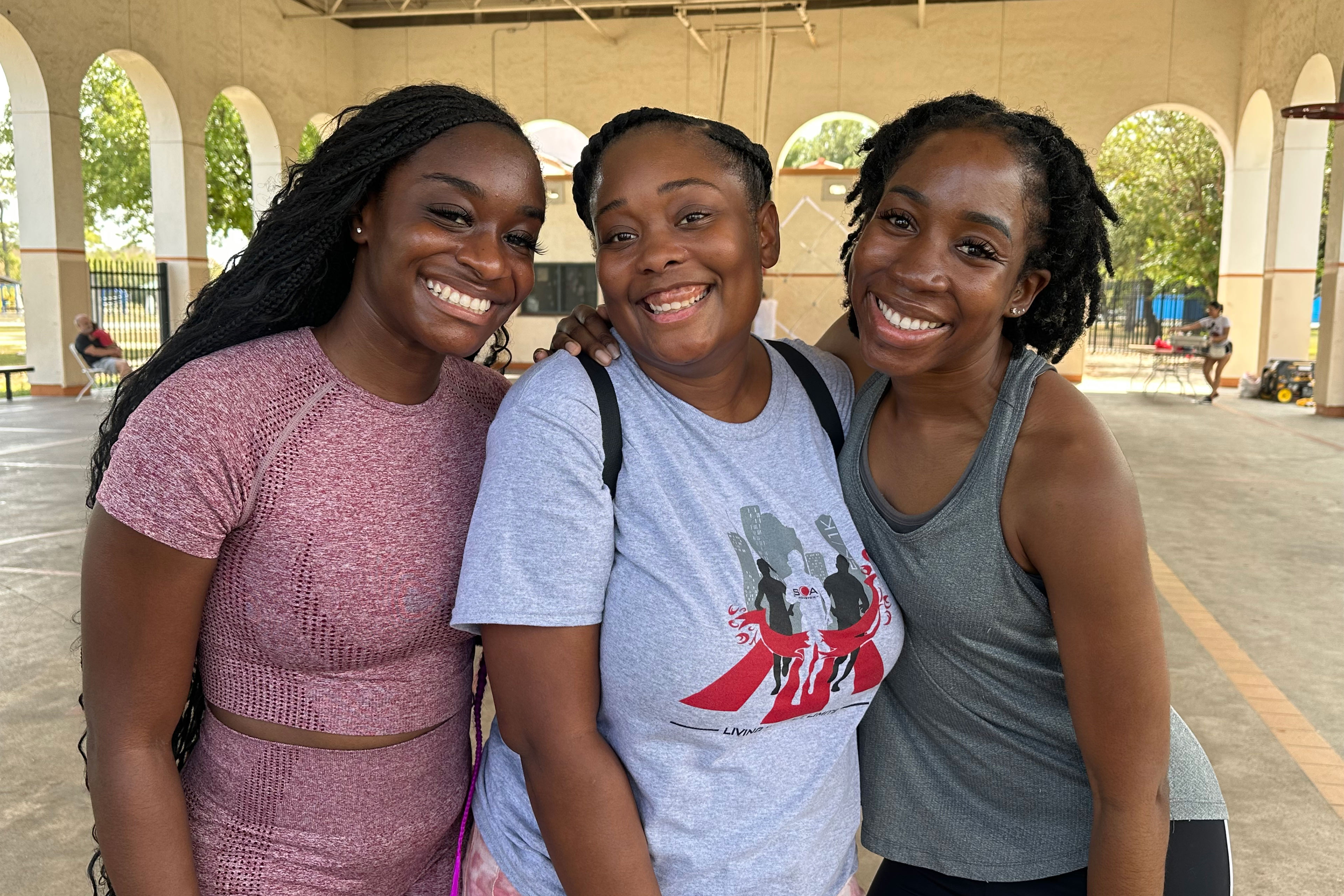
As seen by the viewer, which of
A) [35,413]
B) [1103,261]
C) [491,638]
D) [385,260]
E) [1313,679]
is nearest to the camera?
[491,638]

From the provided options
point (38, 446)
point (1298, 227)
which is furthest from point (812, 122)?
point (38, 446)

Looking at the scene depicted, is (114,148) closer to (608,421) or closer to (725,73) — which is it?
(725,73)

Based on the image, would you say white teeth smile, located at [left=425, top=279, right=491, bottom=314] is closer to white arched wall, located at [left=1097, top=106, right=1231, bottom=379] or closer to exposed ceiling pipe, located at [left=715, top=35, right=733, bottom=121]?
white arched wall, located at [left=1097, top=106, right=1231, bottom=379]

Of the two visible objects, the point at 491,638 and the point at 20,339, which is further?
the point at 20,339

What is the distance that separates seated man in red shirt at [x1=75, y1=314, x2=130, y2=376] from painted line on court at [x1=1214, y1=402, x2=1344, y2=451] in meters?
15.6

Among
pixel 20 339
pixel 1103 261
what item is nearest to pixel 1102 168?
pixel 1103 261

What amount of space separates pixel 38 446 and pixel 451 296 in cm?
1104

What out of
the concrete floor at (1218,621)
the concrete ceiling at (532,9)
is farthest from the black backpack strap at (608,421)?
the concrete ceiling at (532,9)

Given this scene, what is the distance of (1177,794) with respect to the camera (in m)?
1.65

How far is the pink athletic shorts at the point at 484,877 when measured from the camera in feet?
5.01

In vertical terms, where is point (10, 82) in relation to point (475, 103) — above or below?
above

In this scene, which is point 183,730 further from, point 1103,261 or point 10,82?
point 10,82

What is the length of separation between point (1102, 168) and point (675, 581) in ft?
86.5

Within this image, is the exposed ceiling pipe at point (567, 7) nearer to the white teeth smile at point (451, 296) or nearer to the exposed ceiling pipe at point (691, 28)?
the exposed ceiling pipe at point (691, 28)
